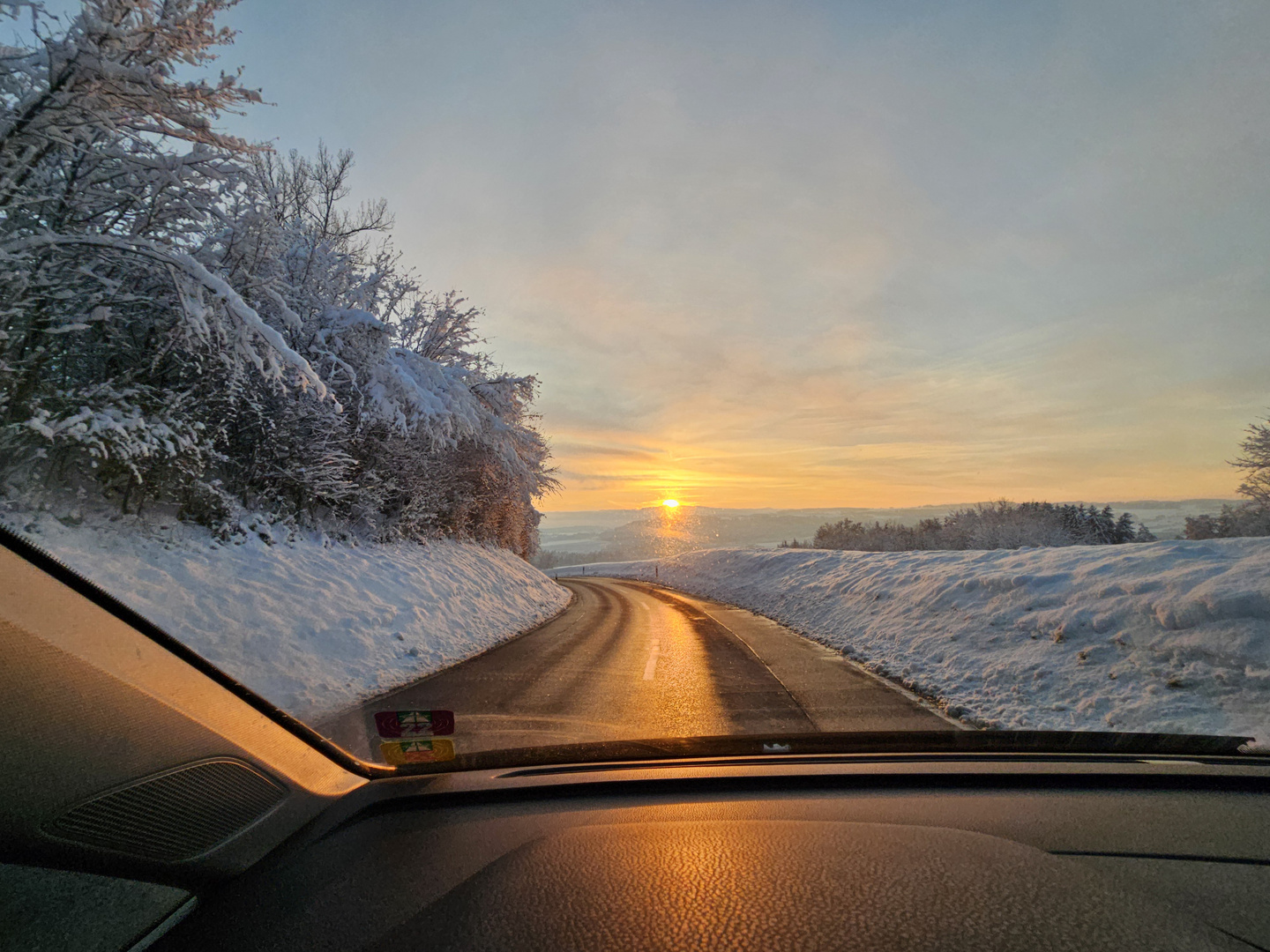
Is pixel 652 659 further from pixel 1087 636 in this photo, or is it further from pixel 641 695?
pixel 1087 636

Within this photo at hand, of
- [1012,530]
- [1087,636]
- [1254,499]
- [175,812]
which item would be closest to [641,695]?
[175,812]

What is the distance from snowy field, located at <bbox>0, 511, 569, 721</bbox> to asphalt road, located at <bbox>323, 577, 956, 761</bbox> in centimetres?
79

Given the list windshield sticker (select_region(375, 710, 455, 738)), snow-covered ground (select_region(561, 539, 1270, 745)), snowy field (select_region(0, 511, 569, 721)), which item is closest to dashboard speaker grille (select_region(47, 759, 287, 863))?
windshield sticker (select_region(375, 710, 455, 738))

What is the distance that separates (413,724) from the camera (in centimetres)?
285

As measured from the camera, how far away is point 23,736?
144 cm

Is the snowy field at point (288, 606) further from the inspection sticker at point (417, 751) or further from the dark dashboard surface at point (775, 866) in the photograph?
the dark dashboard surface at point (775, 866)

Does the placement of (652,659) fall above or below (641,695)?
below

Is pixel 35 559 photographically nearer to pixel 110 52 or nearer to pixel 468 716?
pixel 468 716

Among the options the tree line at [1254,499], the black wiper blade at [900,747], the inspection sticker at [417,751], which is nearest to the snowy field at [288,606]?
the inspection sticker at [417,751]

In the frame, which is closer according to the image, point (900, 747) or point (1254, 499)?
point (900, 747)

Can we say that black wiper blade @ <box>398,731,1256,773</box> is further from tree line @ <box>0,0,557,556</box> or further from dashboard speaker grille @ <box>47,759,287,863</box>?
tree line @ <box>0,0,557,556</box>

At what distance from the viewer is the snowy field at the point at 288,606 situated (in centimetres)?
623

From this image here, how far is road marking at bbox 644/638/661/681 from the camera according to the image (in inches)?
298

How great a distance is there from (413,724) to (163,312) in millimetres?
8852
